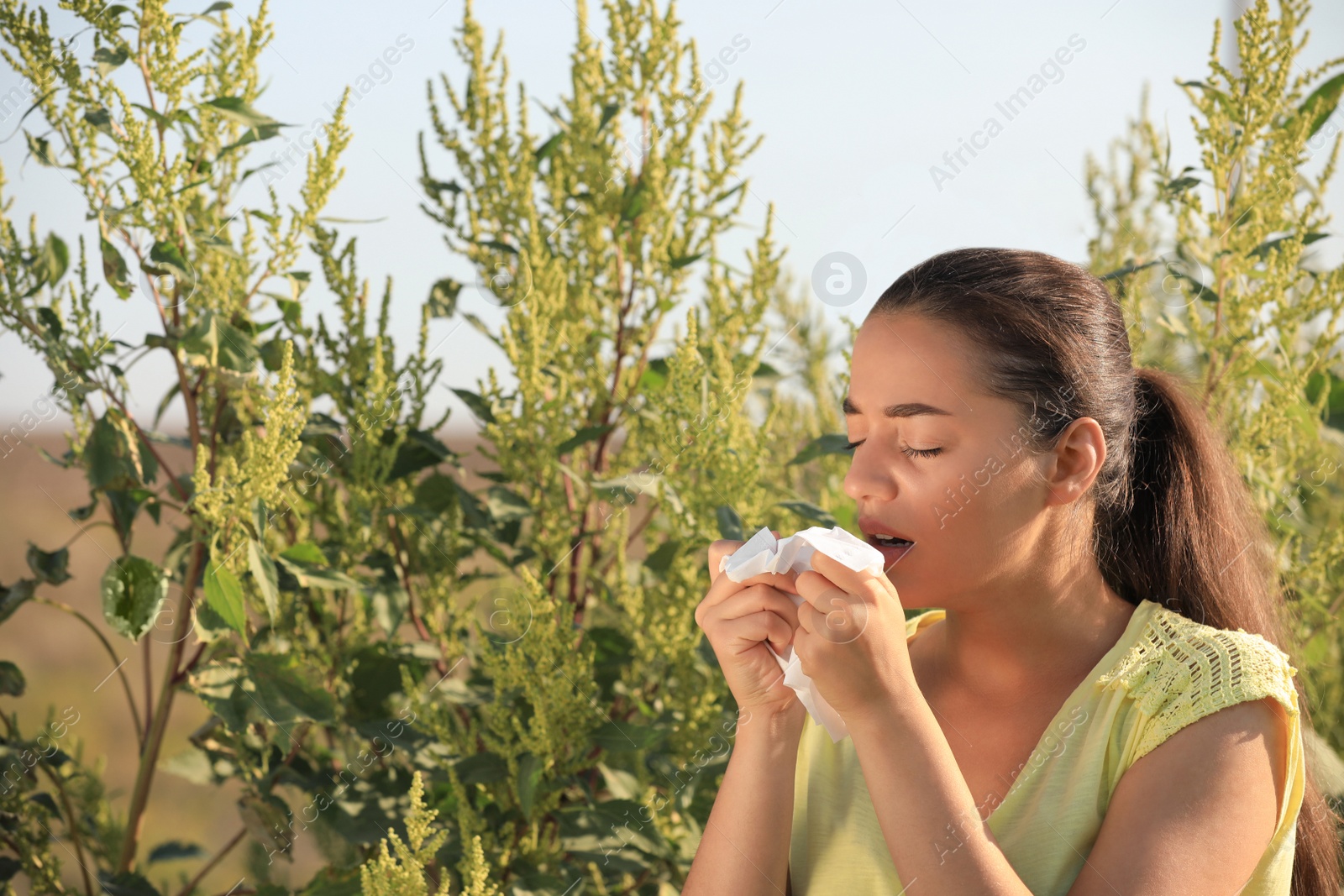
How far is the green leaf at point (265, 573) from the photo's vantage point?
1.23m

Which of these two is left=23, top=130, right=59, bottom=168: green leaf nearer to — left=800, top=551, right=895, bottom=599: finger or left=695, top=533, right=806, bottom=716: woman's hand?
left=695, top=533, right=806, bottom=716: woman's hand

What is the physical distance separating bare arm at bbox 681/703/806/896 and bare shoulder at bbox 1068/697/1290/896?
0.30 m

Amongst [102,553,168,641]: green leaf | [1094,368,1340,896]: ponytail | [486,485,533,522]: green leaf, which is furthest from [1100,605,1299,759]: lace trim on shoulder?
[102,553,168,641]: green leaf

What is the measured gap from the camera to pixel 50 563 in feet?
4.75

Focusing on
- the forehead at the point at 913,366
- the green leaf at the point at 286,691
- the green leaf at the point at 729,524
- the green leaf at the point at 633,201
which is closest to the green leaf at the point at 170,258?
the green leaf at the point at 286,691

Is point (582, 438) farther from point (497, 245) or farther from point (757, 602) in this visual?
point (757, 602)

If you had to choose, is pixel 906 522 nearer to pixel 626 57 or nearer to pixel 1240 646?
pixel 1240 646

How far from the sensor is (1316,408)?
155 cm

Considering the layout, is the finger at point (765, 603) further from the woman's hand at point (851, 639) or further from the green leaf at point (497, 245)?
the green leaf at point (497, 245)

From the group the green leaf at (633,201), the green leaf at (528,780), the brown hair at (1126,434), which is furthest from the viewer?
the green leaf at (633,201)

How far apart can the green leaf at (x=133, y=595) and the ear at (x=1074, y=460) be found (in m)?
1.03

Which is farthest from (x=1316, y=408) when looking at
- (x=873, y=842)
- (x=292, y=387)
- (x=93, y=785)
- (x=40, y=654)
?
(x=40, y=654)

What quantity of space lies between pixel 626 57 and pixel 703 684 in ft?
3.12

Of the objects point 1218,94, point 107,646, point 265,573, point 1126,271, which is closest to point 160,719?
point 107,646
